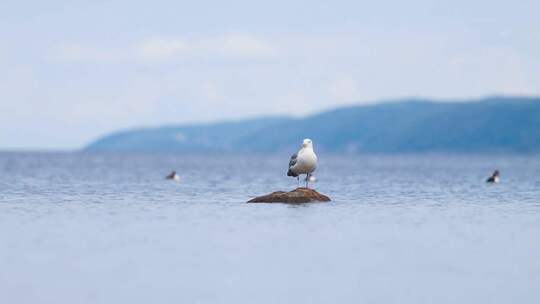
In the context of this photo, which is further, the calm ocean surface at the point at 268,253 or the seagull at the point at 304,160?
the seagull at the point at 304,160

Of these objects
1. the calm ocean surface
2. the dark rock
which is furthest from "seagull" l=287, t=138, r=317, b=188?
the calm ocean surface

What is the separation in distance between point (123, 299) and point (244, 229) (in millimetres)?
10304

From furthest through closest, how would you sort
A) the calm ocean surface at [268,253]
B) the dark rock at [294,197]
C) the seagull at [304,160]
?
the seagull at [304,160]
the dark rock at [294,197]
the calm ocean surface at [268,253]

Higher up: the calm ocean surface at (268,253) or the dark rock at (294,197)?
the dark rock at (294,197)

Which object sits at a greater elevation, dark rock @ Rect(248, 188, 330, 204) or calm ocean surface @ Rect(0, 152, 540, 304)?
dark rock @ Rect(248, 188, 330, 204)

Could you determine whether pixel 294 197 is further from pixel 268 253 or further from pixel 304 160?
pixel 268 253

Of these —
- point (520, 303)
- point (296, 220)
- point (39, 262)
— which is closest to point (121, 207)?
point (296, 220)

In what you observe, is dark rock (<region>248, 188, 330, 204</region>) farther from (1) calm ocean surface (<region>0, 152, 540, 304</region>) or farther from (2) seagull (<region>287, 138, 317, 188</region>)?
(2) seagull (<region>287, 138, 317, 188</region>)

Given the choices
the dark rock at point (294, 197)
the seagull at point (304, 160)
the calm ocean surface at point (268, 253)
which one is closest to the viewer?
the calm ocean surface at point (268, 253)

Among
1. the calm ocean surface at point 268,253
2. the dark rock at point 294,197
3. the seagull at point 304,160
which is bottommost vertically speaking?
the calm ocean surface at point 268,253

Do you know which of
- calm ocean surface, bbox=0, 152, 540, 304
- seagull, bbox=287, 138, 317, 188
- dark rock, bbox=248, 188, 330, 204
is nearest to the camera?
calm ocean surface, bbox=0, 152, 540, 304

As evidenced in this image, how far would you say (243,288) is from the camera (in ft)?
59.1

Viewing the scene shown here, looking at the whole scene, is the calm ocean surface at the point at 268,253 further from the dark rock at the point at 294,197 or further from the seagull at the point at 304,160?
the seagull at the point at 304,160

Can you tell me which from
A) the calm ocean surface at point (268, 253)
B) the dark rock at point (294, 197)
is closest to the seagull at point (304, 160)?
the dark rock at point (294, 197)
